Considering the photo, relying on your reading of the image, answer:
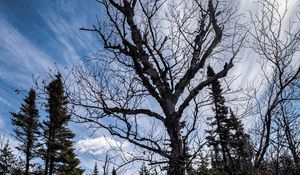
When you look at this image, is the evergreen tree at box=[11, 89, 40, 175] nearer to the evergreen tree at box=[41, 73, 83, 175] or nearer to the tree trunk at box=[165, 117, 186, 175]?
the evergreen tree at box=[41, 73, 83, 175]

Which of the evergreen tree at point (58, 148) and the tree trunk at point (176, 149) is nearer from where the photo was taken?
the tree trunk at point (176, 149)

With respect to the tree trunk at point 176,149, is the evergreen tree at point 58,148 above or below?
above

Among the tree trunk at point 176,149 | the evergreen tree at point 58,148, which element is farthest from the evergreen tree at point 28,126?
the tree trunk at point 176,149

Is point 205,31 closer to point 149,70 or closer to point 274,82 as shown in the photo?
point 149,70

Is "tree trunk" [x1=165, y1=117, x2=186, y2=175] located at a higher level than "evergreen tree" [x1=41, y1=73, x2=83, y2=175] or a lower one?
lower

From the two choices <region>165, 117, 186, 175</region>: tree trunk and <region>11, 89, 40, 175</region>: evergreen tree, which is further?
<region>11, 89, 40, 175</region>: evergreen tree

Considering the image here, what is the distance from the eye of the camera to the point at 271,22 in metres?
4.99

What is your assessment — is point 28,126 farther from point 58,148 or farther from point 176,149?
point 176,149

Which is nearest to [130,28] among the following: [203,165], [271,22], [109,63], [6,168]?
[109,63]

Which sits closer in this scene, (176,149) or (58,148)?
(176,149)

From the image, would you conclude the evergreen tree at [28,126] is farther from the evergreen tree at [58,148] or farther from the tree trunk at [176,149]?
the tree trunk at [176,149]

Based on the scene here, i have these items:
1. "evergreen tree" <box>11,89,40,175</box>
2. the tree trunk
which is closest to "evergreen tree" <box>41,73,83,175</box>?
"evergreen tree" <box>11,89,40,175</box>

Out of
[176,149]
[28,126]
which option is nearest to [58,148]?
[28,126]

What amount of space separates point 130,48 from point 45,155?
20.0 m
